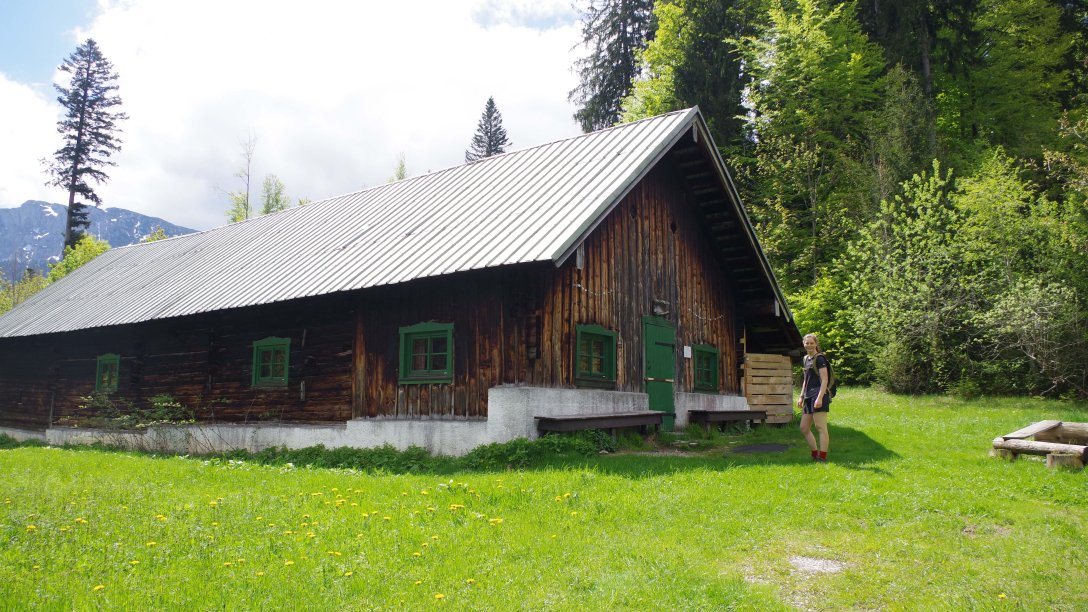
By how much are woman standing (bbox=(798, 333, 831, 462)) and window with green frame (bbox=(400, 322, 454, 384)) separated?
227 inches

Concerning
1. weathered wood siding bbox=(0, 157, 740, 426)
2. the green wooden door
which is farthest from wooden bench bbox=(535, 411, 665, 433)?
the green wooden door

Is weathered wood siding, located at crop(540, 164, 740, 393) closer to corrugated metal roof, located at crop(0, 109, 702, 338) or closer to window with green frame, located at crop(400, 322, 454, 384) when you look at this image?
corrugated metal roof, located at crop(0, 109, 702, 338)

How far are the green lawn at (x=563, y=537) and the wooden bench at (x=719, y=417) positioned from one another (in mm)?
5256

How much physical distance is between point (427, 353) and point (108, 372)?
1135 centimetres

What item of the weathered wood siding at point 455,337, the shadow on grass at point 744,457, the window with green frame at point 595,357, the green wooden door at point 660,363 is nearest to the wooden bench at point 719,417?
the green wooden door at point 660,363

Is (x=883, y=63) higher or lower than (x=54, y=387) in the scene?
higher

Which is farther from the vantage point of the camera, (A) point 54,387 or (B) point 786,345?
(A) point 54,387

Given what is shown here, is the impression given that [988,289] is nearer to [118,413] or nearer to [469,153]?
[118,413]

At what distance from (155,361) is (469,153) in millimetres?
48956

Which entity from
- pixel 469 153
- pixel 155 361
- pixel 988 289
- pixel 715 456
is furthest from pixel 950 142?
pixel 469 153

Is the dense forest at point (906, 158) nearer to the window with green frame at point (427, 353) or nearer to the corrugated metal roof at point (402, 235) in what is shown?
the corrugated metal roof at point (402, 235)

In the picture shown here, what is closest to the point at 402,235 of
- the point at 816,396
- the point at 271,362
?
the point at 271,362

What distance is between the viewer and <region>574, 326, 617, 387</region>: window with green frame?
1386cm

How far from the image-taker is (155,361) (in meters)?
19.2
